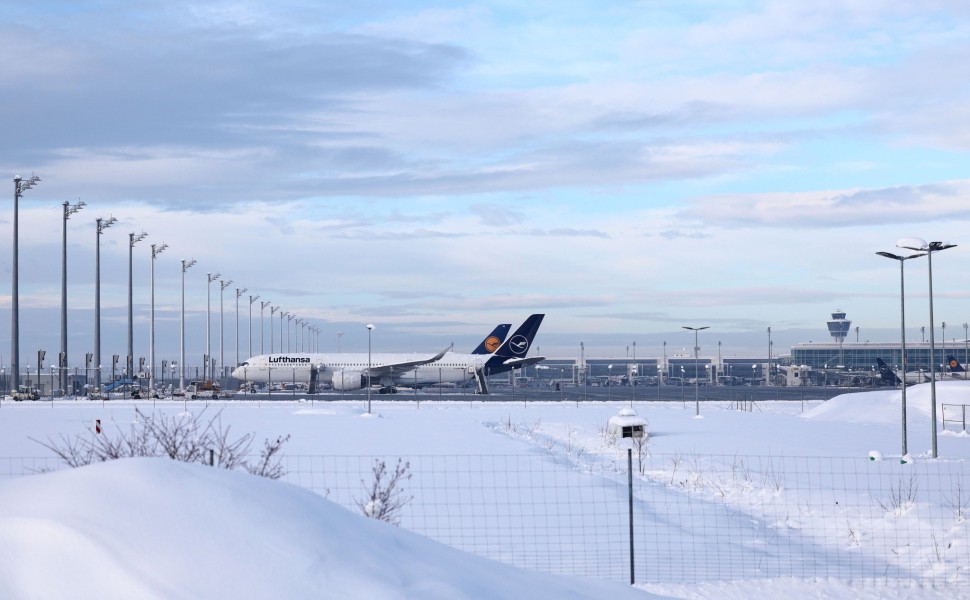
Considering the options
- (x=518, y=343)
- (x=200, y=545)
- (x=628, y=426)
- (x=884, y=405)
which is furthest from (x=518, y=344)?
(x=200, y=545)

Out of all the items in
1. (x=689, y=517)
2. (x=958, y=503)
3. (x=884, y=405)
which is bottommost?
(x=884, y=405)

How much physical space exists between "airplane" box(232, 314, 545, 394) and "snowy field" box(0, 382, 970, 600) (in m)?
38.7

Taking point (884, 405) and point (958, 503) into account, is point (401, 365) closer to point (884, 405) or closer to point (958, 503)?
point (884, 405)

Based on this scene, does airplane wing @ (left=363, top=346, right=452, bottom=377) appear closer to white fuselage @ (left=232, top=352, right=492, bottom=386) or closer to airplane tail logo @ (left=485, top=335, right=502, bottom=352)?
white fuselage @ (left=232, top=352, right=492, bottom=386)

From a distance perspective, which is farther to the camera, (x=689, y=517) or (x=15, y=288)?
(x=15, y=288)

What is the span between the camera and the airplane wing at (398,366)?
73312 mm

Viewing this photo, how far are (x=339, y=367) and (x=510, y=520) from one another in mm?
62855

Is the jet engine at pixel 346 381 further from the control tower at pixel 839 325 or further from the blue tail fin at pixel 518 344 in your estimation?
the control tower at pixel 839 325

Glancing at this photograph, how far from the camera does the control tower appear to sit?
511 ft

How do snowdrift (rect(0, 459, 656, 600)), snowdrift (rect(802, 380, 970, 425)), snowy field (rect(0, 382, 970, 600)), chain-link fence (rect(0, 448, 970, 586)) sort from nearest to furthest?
snowdrift (rect(0, 459, 656, 600))
snowy field (rect(0, 382, 970, 600))
chain-link fence (rect(0, 448, 970, 586))
snowdrift (rect(802, 380, 970, 425))

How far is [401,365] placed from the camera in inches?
2906

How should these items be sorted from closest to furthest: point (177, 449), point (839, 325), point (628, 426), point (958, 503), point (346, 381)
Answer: point (177, 449), point (958, 503), point (628, 426), point (346, 381), point (839, 325)

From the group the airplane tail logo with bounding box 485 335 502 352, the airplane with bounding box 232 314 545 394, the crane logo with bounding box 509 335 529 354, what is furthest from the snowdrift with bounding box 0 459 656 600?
the airplane tail logo with bounding box 485 335 502 352

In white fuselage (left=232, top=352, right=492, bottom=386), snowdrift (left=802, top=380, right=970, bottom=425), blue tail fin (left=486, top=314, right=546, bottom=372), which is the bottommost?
snowdrift (left=802, top=380, right=970, bottom=425)
